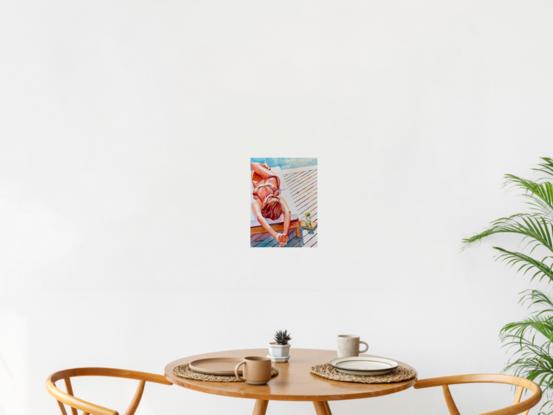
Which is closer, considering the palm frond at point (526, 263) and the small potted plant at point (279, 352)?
the small potted plant at point (279, 352)

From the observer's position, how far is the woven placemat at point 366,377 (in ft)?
5.58

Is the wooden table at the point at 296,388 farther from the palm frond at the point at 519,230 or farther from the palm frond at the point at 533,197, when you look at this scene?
the palm frond at the point at 533,197

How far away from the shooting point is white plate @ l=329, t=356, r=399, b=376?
1.76m

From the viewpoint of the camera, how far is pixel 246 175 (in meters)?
2.93

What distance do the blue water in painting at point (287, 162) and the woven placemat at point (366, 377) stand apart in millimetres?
1334

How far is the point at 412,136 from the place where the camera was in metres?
2.93

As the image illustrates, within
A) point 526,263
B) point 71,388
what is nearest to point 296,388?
point 71,388

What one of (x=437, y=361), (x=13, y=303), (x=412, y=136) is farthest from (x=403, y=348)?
(x=13, y=303)

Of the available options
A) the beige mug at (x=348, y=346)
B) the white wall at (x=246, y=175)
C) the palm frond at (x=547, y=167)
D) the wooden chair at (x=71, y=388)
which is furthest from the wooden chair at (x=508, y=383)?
the palm frond at (x=547, y=167)

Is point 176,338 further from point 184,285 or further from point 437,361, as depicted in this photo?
point 437,361

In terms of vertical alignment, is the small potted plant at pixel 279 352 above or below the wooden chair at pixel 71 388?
above

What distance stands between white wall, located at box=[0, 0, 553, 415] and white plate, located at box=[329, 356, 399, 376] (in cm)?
93

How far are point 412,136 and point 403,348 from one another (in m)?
Result: 1.23

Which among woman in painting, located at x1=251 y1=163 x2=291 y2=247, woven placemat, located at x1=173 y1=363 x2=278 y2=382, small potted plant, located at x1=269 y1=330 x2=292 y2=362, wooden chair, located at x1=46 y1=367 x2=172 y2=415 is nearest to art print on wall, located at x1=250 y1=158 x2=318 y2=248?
woman in painting, located at x1=251 y1=163 x2=291 y2=247
